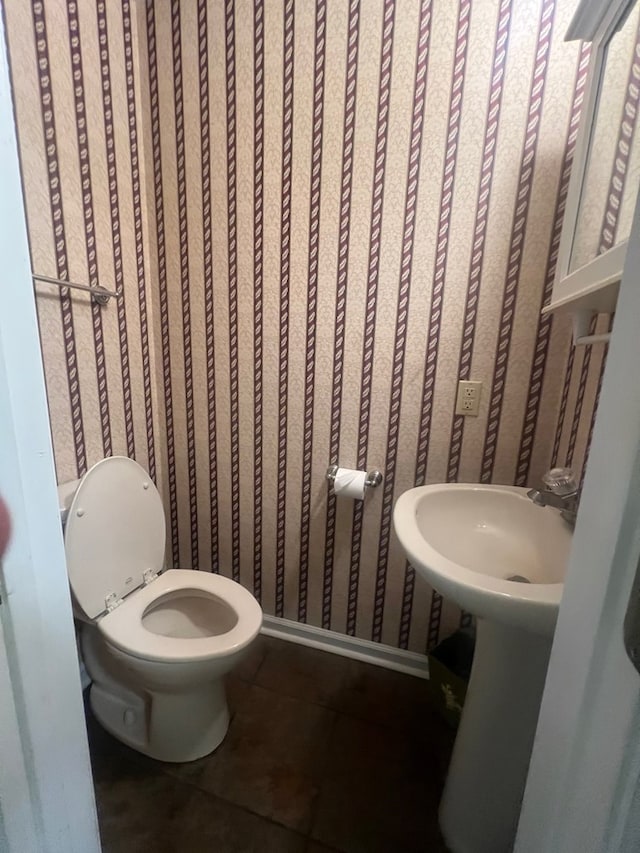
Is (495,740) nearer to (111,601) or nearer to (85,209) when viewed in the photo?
(111,601)

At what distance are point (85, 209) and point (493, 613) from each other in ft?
4.76

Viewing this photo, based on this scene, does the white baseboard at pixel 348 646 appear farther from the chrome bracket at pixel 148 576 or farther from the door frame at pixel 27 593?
the door frame at pixel 27 593

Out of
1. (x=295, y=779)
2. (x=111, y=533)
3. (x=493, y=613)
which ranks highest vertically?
(x=493, y=613)

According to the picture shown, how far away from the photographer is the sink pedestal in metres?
0.79

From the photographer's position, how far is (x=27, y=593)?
0.43m

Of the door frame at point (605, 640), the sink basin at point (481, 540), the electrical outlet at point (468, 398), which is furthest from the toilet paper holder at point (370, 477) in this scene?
the door frame at point (605, 640)

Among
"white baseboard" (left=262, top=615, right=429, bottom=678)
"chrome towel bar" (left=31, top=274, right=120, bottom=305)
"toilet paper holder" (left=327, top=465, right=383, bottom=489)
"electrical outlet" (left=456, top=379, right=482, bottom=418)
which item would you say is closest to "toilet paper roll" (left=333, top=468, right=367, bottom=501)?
"toilet paper holder" (left=327, top=465, right=383, bottom=489)

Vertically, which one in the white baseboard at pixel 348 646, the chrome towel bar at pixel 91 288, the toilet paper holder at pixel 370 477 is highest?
the chrome towel bar at pixel 91 288

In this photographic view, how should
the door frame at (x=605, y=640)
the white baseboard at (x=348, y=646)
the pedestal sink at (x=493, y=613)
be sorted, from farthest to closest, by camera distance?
the white baseboard at (x=348, y=646), the pedestal sink at (x=493, y=613), the door frame at (x=605, y=640)

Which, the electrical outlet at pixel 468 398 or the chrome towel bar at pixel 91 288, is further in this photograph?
the electrical outlet at pixel 468 398

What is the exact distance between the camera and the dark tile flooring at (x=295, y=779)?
37.1 inches

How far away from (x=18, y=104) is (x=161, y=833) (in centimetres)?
181

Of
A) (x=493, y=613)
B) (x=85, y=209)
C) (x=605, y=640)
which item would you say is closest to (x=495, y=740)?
(x=493, y=613)

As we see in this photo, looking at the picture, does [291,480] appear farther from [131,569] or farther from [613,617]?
[613,617]
